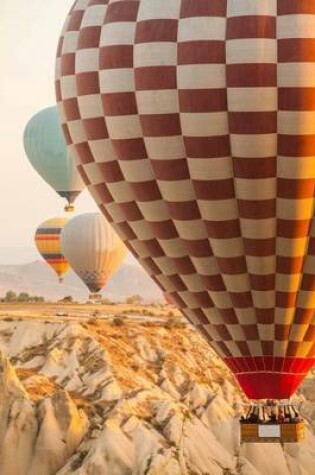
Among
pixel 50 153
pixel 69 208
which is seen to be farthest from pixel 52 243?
pixel 50 153

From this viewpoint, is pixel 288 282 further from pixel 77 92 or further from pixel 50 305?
pixel 50 305

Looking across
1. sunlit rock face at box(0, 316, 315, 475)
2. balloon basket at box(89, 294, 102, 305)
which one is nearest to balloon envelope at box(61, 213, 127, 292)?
balloon basket at box(89, 294, 102, 305)

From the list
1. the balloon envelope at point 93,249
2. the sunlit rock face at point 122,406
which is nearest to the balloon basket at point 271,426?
the sunlit rock face at point 122,406

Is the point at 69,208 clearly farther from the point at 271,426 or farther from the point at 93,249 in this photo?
the point at 271,426

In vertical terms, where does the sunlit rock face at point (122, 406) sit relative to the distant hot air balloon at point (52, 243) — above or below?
below

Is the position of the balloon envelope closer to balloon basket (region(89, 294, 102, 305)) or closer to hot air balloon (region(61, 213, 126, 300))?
hot air balloon (region(61, 213, 126, 300))

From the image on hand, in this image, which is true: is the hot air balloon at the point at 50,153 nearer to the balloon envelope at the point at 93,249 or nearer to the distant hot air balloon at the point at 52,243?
the balloon envelope at the point at 93,249
